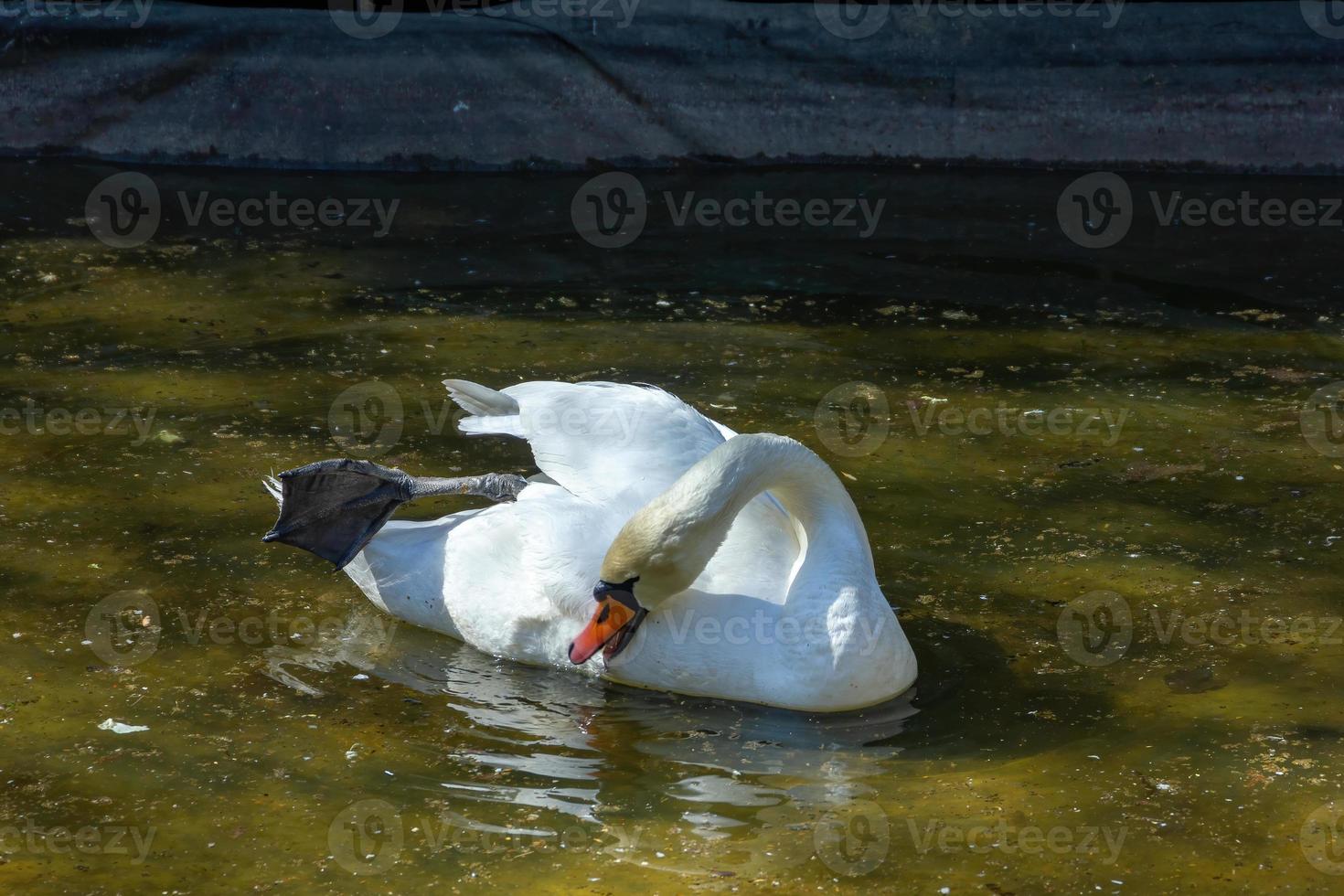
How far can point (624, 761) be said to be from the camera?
4.09 meters

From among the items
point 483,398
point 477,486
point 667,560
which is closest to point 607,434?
point 483,398

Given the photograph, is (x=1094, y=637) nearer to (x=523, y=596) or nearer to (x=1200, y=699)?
(x=1200, y=699)

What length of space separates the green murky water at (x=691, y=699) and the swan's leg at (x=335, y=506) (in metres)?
0.23

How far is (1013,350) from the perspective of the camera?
7.27 meters

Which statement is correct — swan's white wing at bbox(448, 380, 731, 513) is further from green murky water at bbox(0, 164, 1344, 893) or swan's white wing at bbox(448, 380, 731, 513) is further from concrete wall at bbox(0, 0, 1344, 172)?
concrete wall at bbox(0, 0, 1344, 172)

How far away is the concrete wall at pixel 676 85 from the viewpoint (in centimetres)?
995

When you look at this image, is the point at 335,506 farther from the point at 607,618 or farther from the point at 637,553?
the point at 637,553

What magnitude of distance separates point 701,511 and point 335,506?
1303 millimetres

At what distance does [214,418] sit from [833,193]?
15.3ft

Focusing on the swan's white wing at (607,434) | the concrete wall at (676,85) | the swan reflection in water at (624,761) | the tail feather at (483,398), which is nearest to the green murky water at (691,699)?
the swan reflection in water at (624,761)

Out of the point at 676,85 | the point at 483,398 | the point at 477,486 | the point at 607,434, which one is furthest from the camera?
the point at 676,85

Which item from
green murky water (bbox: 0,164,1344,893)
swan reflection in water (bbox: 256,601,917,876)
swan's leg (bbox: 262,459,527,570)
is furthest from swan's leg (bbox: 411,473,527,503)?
swan reflection in water (bbox: 256,601,917,876)

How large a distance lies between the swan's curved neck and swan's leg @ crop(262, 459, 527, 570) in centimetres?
100

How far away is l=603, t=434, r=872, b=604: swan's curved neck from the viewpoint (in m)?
4.12
